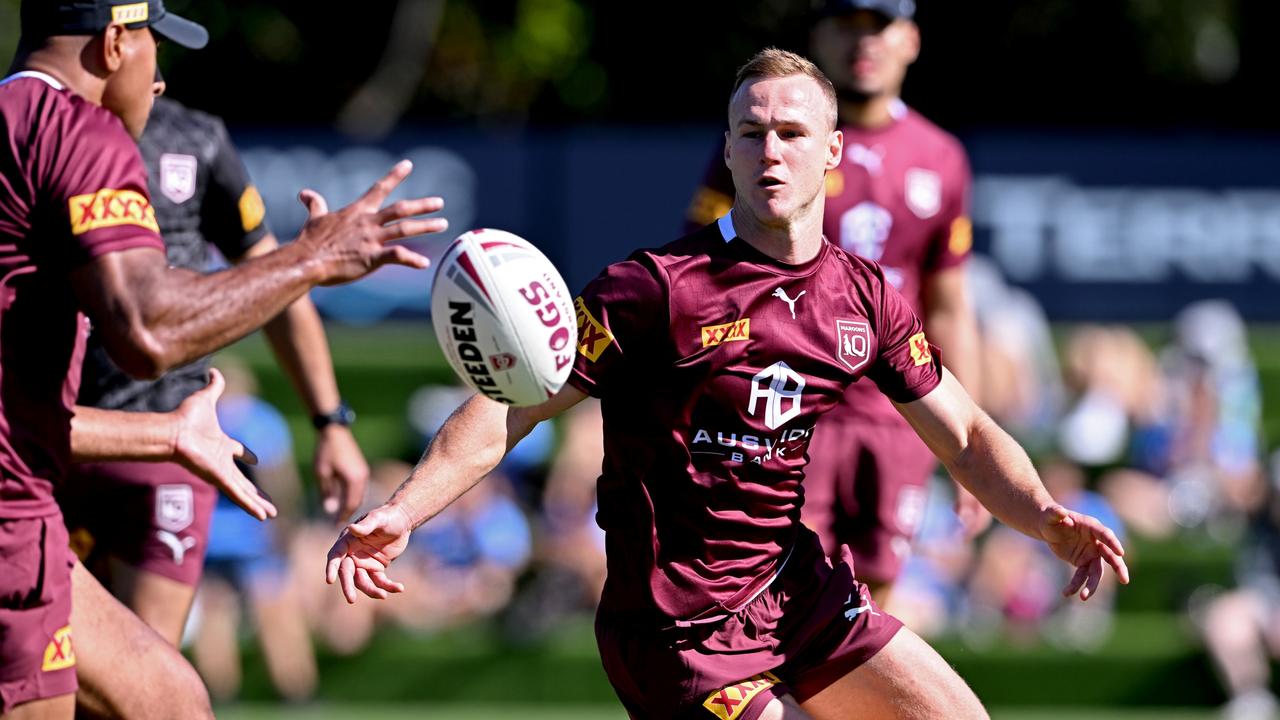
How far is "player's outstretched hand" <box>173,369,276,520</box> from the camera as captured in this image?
4.62 meters

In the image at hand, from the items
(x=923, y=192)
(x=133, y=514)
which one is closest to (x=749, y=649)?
(x=133, y=514)

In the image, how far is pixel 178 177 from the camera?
19.0 feet

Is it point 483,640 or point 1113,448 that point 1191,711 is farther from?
point 483,640

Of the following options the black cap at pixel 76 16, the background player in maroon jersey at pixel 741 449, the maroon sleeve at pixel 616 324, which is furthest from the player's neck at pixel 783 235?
the black cap at pixel 76 16

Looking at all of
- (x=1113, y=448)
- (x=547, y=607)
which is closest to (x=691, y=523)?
(x=547, y=607)

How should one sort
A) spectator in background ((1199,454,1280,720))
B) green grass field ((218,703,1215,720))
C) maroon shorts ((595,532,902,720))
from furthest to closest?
green grass field ((218,703,1215,720))
spectator in background ((1199,454,1280,720))
maroon shorts ((595,532,902,720))

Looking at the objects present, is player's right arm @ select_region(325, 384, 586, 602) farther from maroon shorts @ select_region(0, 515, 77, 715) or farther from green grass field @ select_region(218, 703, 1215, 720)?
green grass field @ select_region(218, 703, 1215, 720)

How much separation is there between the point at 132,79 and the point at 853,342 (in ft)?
6.50

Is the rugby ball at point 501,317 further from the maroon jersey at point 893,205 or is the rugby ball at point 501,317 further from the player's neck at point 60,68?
the maroon jersey at point 893,205

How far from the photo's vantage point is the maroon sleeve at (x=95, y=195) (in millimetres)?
4145

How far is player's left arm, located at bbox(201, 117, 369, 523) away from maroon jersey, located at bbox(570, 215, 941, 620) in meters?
1.38

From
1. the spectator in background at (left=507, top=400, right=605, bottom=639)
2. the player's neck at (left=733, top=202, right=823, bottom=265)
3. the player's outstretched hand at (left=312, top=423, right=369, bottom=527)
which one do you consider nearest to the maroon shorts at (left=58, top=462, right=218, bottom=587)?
the player's outstretched hand at (left=312, top=423, right=369, bottom=527)

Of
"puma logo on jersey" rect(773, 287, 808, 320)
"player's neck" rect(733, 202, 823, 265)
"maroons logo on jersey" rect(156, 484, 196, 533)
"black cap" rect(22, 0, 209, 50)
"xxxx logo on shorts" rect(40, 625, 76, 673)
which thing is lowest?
"maroons logo on jersey" rect(156, 484, 196, 533)

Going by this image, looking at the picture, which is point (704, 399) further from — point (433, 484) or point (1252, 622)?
point (1252, 622)
